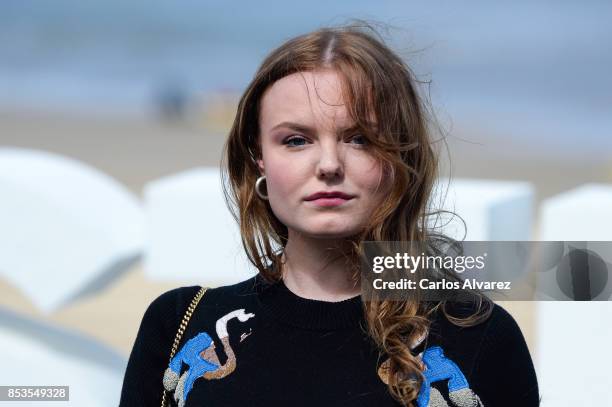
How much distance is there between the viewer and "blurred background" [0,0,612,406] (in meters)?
3.87

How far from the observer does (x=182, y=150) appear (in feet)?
63.8

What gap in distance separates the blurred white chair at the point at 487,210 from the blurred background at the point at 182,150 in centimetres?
1

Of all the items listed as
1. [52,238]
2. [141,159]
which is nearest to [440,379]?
[52,238]

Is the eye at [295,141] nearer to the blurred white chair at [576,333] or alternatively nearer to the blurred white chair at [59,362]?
the blurred white chair at [576,333]

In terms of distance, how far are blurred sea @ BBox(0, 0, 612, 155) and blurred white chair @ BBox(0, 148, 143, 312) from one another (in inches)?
677

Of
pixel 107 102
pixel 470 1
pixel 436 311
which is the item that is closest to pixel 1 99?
pixel 107 102

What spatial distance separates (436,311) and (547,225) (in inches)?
46.8

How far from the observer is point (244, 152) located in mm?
2910

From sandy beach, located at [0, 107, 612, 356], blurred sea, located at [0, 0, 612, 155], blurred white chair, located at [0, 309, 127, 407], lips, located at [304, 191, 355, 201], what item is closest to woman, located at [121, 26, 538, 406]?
lips, located at [304, 191, 355, 201]

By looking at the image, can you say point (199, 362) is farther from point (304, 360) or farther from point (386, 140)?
point (386, 140)

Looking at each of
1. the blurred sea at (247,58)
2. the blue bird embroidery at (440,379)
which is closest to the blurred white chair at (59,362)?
the blue bird embroidery at (440,379)

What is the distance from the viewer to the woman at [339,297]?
2590 millimetres

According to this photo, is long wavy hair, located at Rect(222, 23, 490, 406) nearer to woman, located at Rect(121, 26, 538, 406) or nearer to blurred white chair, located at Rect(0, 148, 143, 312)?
woman, located at Rect(121, 26, 538, 406)

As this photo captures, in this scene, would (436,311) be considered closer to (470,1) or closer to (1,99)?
(1,99)
